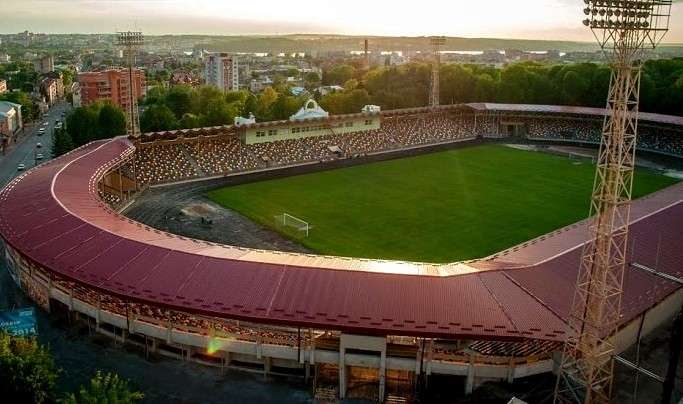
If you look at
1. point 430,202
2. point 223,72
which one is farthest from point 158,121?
point 223,72

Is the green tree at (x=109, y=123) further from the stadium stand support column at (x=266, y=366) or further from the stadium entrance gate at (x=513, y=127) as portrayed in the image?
the stadium stand support column at (x=266, y=366)

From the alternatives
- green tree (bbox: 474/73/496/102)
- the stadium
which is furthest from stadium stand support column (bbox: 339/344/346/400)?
green tree (bbox: 474/73/496/102)

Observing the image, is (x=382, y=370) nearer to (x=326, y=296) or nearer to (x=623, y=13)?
(x=326, y=296)

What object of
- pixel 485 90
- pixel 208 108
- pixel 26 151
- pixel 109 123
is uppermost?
pixel 485 90

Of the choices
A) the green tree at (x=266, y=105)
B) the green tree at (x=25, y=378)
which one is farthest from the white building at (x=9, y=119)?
the green tree at (x=25, y=378)

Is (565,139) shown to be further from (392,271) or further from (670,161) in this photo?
(392,271)

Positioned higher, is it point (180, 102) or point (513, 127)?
point (180, 102)
